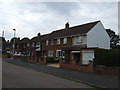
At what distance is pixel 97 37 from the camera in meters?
34.0

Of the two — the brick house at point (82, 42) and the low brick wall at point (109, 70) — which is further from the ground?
the brick house at point (82, 42)

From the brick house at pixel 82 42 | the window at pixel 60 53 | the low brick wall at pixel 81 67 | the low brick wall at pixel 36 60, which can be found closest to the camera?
the low brick wall at pixel 81 67

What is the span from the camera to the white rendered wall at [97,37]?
Result: 32375 mm

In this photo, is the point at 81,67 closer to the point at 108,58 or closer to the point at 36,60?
the point at 108,58

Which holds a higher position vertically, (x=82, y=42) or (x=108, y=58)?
(x=82, y=42)

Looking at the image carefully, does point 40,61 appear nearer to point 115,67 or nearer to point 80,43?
point 80,43

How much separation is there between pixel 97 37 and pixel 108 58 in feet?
46.8

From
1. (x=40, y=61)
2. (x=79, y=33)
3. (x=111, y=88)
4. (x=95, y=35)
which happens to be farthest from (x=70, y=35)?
(x=111, y=88)

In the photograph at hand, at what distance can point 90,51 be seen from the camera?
1081 inches

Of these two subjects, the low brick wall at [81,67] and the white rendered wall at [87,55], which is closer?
the low brick wall at [81,67]

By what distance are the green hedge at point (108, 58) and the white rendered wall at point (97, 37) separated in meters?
11.3

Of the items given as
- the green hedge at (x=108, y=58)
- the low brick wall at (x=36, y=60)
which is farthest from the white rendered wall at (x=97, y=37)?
the green hedge at (x=108, y=58)

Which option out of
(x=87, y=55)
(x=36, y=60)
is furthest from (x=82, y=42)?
(x=36, y=60)

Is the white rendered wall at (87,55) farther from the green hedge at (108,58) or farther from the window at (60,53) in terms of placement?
the window at (60,53)
